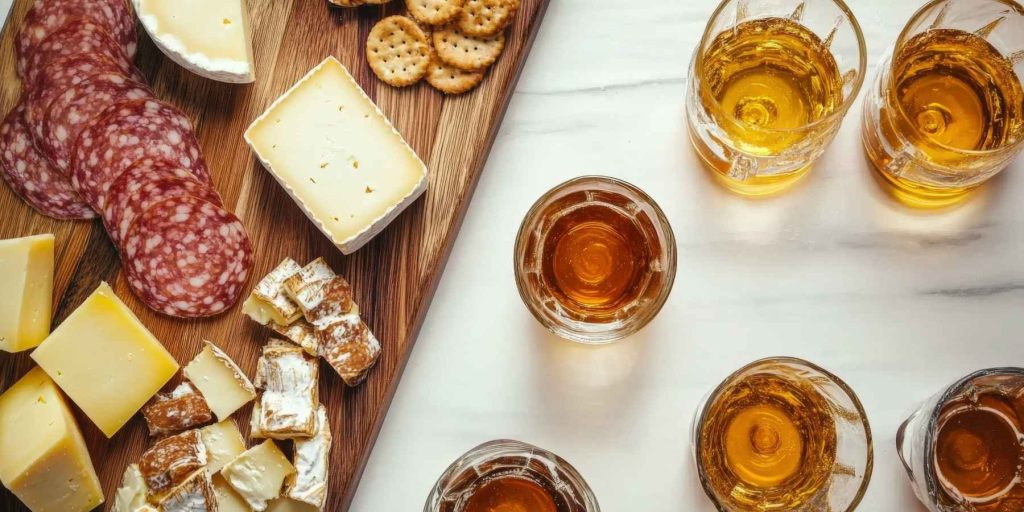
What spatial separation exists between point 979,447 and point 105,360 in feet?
4.58

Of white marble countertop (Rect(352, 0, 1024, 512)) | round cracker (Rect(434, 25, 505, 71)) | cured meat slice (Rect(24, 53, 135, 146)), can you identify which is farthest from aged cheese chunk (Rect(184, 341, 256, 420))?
round cracker (Rect(434, 25, 505, 71))

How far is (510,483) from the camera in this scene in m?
1.33

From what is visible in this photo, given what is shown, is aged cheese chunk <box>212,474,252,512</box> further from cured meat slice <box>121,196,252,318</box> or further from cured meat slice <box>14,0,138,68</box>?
cured meat slice <box>14,0,138,68</box>

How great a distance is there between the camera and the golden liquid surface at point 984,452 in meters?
1.29

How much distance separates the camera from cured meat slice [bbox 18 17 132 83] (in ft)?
4.70

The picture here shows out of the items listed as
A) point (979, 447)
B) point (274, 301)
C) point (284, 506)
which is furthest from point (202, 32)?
point (979, 447)

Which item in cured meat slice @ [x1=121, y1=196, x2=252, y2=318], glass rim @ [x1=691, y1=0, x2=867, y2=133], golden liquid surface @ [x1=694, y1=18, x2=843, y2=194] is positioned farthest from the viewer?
cured meat slice @ [x1=121, y1=196, x2=252, y2=318]

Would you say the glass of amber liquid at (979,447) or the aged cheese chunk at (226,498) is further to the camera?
the aged cheese chunk at (226,498)

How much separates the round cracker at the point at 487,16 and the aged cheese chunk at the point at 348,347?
50cm

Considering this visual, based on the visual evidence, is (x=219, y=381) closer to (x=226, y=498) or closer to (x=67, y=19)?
(x=226, y=498)

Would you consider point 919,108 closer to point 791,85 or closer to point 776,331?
point 791,85

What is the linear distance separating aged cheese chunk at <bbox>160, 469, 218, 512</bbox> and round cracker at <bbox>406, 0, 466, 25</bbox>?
0.82 metres

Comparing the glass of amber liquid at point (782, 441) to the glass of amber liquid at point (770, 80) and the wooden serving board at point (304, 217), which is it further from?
the wooden serving board at point (304, 217)

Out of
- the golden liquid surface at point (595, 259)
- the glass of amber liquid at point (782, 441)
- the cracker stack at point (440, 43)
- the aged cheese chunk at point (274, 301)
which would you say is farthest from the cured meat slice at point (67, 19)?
the glass of amber liquid at point (782, 441)
